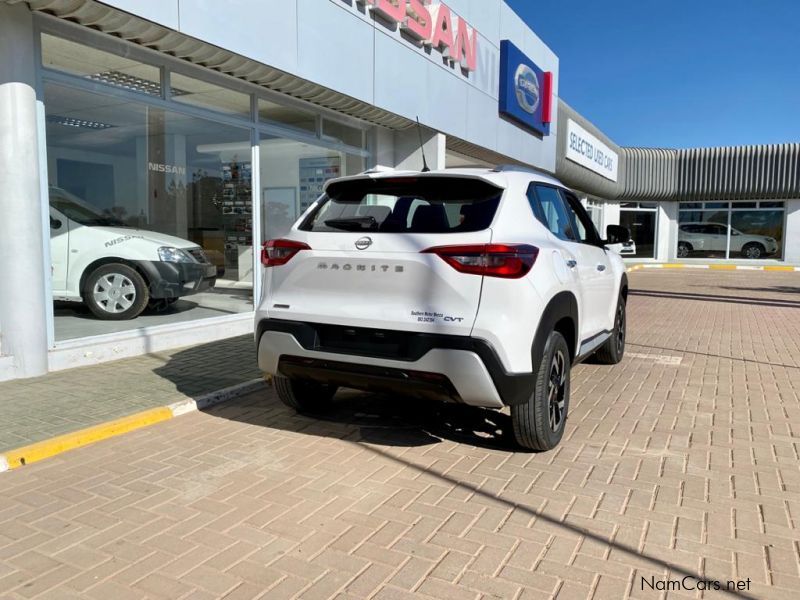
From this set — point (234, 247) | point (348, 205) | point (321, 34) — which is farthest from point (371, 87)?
point (348, 205)

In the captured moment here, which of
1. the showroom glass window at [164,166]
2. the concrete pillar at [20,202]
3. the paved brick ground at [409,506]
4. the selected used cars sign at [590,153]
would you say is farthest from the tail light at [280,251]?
the selected used cars sign at [590,153]

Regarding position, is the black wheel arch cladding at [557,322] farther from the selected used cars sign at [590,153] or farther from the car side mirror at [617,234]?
the selected used cars sign at [590,153]

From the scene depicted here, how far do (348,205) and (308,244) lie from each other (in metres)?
0.43

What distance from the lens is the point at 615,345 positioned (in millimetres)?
7137

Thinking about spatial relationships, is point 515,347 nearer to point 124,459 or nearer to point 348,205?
point 348,205

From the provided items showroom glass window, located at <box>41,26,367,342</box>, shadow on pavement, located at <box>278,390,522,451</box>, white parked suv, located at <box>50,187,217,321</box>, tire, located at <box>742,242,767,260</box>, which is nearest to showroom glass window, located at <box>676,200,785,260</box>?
tire, located at <box>742,242,767,260</box>

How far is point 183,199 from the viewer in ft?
27.2

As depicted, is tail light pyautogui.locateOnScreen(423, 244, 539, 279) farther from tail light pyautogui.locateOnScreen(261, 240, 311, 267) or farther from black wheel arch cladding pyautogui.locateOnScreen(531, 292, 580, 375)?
tail light pyautogui.locateOnScreen(261, 240, 311, 267)

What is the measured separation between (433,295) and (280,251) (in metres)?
1.16

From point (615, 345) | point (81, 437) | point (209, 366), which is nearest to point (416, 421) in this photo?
point (81, 437)

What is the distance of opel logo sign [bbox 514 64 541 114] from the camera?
49.8 feet

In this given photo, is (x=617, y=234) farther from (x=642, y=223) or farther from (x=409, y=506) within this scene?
(x=642, y=223)

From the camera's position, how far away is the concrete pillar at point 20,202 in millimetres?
5668

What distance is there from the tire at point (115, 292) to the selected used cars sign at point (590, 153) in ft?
51.4
